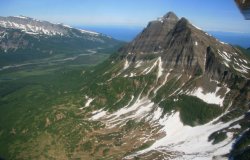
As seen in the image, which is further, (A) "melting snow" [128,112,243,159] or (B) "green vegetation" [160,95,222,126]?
(B) "green vegetation" [160,95,222,126]

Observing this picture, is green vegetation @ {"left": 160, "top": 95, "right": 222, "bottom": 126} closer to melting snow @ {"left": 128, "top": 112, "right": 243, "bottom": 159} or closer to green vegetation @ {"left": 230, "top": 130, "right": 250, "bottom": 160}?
melting snow @ {"left": 128, "top": 112, "right": 243, "bottom": 159}

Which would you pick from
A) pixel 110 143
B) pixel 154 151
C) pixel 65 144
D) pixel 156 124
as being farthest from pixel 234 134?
pixel 65 144

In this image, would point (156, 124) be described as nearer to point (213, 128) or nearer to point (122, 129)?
point (122, 129)

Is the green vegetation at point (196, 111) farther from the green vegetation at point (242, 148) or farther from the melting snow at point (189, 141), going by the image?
the green vegetation at point (242, 148)

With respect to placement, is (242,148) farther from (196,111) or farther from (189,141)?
(196,111)

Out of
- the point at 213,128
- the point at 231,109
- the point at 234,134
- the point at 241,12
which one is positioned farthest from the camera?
the point at 231,109

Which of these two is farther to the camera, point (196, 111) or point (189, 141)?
point (196, 111)

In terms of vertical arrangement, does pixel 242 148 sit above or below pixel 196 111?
above

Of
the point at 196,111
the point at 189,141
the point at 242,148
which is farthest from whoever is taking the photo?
the point at 196,111

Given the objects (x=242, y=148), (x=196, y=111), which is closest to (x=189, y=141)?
(x=196, y=111)

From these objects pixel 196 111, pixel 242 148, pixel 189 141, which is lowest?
pixel 189 141

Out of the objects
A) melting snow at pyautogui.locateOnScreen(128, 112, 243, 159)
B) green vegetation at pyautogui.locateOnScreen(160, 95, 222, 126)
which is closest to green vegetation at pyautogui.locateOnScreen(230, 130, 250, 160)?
melting snow at pyautogui.locateOnScreen(128, 112, 243, 159)
